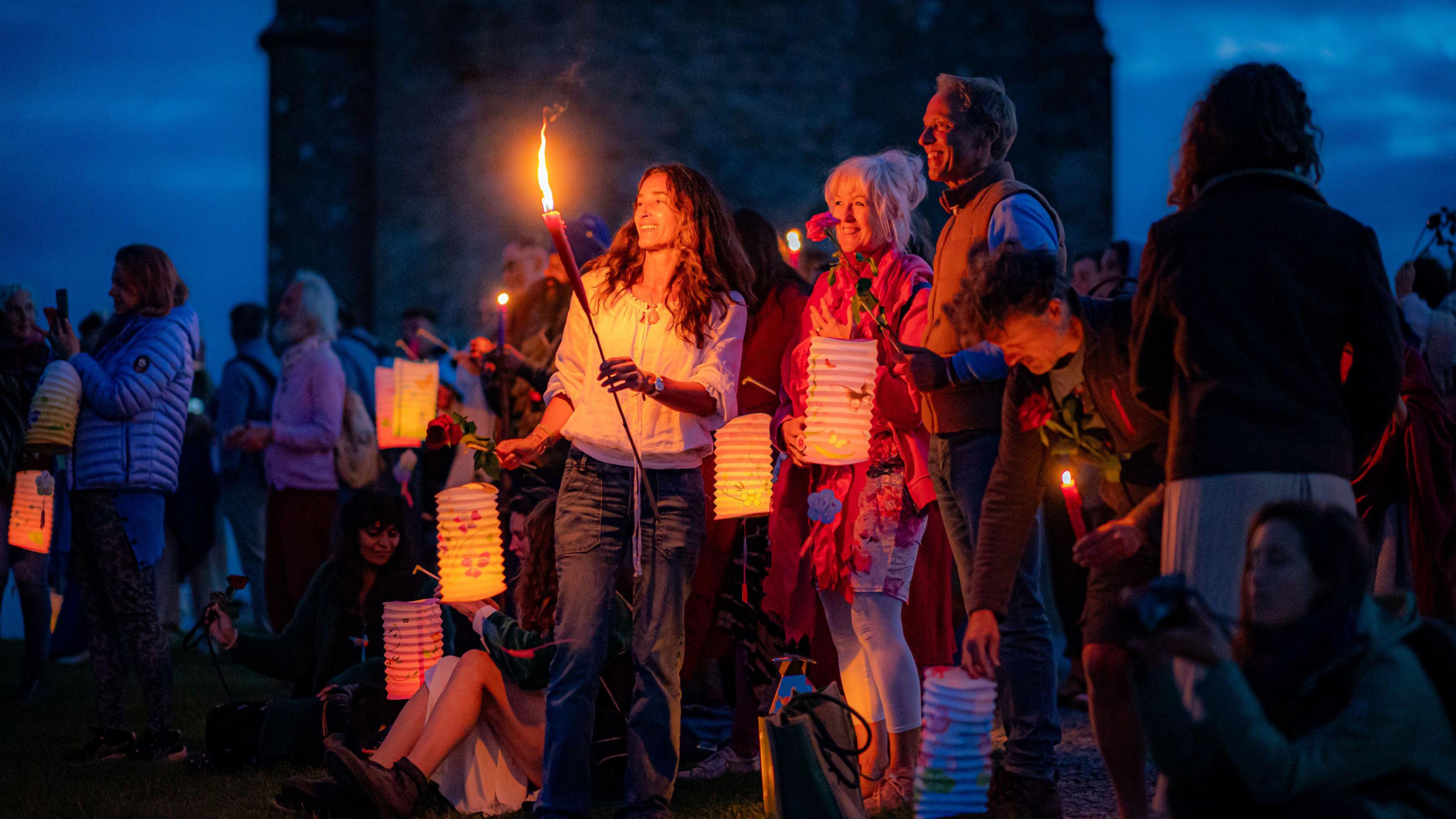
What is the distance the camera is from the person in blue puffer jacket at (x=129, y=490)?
5320mm

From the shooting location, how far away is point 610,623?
Answer: 13.4ft

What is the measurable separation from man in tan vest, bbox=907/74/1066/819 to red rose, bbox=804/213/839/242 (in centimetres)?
67

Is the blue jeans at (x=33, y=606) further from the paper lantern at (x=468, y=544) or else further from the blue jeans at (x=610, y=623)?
the blue jeans at (x=610, y=623)

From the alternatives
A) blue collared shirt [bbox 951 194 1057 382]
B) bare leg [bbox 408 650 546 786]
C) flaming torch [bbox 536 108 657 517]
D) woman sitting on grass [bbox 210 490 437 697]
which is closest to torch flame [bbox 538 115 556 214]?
flaming torch [bbox 536 108 657 517]

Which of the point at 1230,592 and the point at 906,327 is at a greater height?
the point at 906,327

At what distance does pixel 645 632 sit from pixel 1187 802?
6.28ft

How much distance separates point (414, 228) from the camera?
14727mm

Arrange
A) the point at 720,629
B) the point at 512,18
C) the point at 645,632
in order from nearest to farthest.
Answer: the point at 645,632 < the point at 720,629 < the point at 512,18

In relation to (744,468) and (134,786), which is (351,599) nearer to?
(134,786)

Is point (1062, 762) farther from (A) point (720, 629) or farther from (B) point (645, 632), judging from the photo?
(B) point (645, 632)

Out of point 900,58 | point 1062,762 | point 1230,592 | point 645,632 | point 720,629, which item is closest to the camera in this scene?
point 1230,592

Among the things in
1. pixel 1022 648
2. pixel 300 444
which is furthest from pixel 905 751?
pixel 300 444

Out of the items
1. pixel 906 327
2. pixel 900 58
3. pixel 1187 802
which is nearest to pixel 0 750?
pixel 906 327

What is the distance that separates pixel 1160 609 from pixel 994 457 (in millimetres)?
1325
